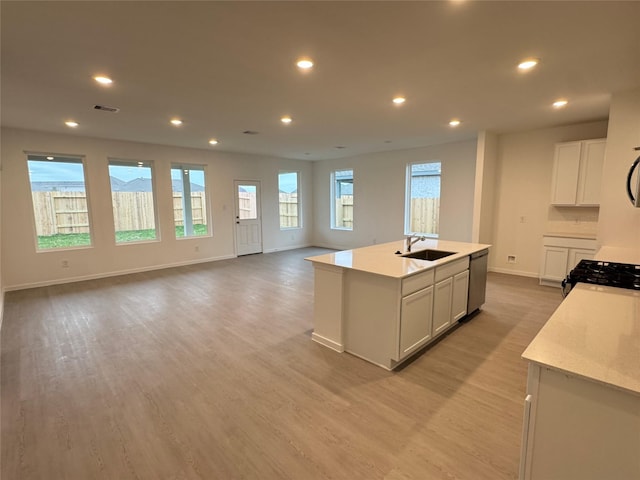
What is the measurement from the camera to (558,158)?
16.2ft

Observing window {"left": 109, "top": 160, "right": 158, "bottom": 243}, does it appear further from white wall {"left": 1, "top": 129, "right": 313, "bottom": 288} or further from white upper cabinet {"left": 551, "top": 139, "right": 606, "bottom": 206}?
white upper cabinet {"left": 551, "top": 139, "right": 606, "bottom": 206}

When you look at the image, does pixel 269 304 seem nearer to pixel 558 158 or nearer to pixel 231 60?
pixel 231 60

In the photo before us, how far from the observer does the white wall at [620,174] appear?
3.44m

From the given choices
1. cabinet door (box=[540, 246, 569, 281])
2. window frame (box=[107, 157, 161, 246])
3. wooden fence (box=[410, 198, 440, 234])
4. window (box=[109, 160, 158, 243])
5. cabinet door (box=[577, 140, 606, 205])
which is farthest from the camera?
wooden fence (box=[410, 198, 440, 234])

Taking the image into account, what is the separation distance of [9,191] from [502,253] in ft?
28.1

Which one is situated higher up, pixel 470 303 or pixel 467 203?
pixel 467 203

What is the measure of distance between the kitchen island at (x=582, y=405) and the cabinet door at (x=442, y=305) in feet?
5.44

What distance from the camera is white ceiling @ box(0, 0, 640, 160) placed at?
1.99m

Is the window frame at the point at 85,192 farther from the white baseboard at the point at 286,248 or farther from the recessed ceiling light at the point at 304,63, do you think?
the recessed ceiling light at the point at 304,63

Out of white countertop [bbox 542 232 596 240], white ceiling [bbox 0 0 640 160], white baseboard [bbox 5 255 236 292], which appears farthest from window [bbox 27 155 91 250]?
white countertop [bbox 542 232 596 240]

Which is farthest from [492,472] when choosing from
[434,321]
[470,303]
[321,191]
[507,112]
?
[321,191]

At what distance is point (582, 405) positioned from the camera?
113 cm

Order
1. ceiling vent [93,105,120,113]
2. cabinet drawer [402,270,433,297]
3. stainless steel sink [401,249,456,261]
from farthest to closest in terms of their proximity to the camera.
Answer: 1. ceiling vent [93,105,120,113]
2. stainless steel sink [401,249,456,261]
3. cabinet drawer [402,270,433,297]

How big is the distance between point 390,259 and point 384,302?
0.60 metres
